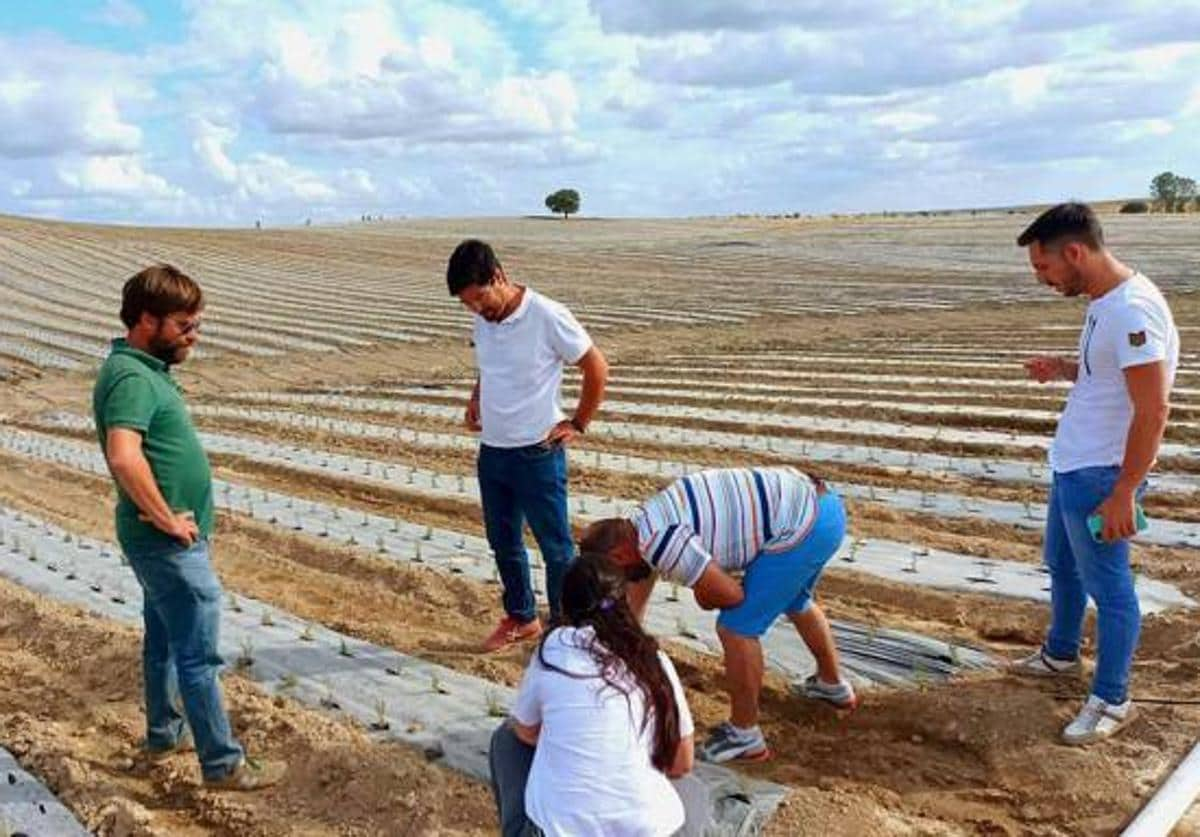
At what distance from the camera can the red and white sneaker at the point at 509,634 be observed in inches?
195

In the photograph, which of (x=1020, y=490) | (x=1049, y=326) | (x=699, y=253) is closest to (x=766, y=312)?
(x=1049, y=326)

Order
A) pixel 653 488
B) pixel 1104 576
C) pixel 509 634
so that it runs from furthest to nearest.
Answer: pixel 653 488, pixel 509 634, pixel 1104 576

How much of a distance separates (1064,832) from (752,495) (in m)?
1.31

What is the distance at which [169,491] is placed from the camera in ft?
11.7

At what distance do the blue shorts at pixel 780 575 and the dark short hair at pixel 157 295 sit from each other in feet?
6.12

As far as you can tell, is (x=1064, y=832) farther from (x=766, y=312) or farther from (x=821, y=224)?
(x=821, y=224)

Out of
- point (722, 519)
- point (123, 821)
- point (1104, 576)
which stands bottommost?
point (123, 821)

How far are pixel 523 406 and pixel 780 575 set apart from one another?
1.34 m

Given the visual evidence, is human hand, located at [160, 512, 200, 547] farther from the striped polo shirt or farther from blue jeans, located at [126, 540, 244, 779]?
the striped polo shirt

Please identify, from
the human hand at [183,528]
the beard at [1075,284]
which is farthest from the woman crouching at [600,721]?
the beard at [1075,284]

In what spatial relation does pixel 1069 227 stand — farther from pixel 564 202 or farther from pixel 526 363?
pixel 564 202

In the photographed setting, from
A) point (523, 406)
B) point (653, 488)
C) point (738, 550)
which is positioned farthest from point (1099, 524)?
point (653, 488)

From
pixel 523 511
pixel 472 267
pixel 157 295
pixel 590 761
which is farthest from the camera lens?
pixel 523 511

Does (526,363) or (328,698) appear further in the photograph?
(526,363)
